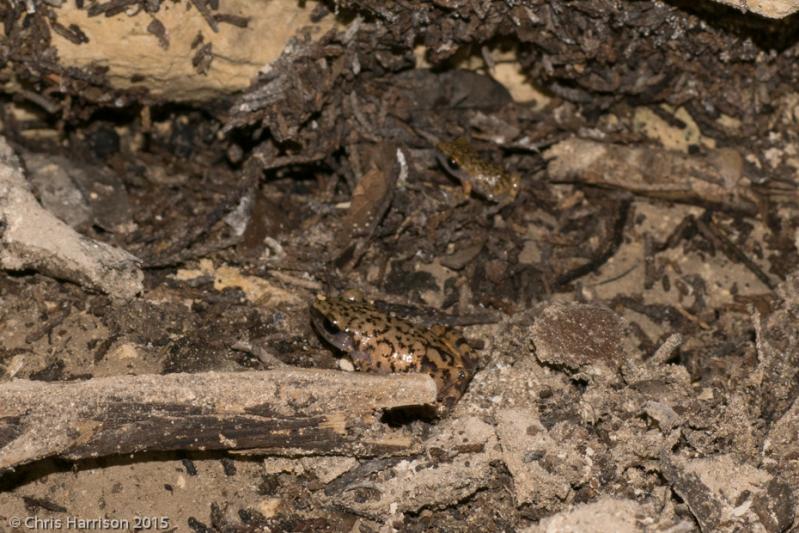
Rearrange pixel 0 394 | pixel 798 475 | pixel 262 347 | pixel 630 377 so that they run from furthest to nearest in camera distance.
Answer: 1. pixel 262 347
2. pixel 630 377
3. pixel 798 475
4. pixel 0 394

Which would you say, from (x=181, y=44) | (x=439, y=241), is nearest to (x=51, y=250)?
(x=181, y=44)

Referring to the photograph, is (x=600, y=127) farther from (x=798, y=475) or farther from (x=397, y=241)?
(x=798, y=475)

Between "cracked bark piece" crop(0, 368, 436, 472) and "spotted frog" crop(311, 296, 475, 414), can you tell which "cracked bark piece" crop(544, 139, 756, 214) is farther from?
"cracked bark piece" crop(0, 368, 436, 472)

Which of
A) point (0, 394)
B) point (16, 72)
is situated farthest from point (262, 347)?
point (16, 72)

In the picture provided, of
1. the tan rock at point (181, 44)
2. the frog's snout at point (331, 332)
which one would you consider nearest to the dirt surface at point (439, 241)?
the tan rock at point (181, 44)

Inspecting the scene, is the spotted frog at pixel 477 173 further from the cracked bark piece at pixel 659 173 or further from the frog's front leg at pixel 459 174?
the cracked bark piece at pixel 659 173

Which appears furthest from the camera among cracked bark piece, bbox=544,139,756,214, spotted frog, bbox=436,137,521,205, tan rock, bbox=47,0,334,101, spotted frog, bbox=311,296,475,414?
cracked bark piece, bbox=544,139,756,214

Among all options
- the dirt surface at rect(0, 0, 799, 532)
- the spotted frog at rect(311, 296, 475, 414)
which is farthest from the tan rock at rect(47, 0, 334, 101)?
the spotted frog at rect(311, 296, 475, 414)
